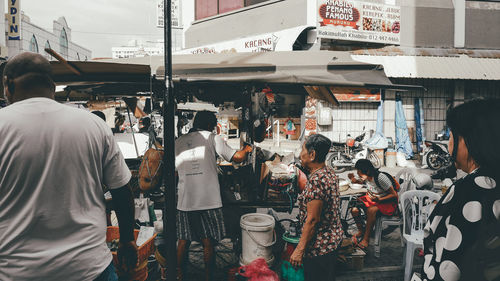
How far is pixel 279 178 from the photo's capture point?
5.16 m

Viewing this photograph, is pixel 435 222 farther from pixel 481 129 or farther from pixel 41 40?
pixel 41 40

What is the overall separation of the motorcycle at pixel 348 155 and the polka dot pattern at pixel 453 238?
35.8 feet

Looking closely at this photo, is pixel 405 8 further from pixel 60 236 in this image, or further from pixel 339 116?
pixel 60 236

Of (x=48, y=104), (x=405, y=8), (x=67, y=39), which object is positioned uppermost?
(x=67, y=39)

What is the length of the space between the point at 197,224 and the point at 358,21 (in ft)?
38.9

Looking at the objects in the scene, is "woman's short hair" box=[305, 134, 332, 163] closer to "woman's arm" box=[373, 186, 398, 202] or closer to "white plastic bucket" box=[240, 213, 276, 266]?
"white plastic bucket" box=[240, 213, 276, 266]

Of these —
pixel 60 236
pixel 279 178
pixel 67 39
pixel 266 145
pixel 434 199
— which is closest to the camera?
pixel 60 236

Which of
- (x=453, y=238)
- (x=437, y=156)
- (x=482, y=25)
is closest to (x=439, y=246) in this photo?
(x=453, y=238)

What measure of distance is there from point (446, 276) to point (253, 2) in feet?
52.5

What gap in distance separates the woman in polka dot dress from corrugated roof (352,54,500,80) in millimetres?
11653

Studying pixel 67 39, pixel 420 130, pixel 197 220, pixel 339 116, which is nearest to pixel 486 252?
pixel 197 220

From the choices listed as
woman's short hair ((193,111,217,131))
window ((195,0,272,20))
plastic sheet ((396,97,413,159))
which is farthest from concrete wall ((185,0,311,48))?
woman's short hair ((193,111,217,131))

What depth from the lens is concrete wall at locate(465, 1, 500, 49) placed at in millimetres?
14383

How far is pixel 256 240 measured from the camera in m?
4.35
